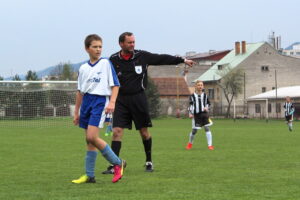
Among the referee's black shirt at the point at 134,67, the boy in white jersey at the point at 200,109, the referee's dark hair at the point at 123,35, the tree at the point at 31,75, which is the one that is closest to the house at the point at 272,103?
the tree at the point at 31,75

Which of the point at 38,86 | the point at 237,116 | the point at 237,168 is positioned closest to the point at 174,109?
the point at 237,116

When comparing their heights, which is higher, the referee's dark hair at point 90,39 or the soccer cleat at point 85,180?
the referee's dark hair at point 90,39

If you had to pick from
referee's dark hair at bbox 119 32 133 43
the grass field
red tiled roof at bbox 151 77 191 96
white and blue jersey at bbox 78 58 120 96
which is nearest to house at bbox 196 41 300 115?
red tiled roof at bbox 151 77 191 96

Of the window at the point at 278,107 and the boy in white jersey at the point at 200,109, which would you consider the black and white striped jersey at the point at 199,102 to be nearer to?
the boy in white jersey at the point at 200,109

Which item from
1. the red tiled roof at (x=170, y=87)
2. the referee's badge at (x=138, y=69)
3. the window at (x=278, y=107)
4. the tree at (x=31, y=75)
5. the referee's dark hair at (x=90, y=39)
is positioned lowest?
the window at (x=278, y=107)

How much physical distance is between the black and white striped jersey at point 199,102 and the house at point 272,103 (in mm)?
Result: 50449

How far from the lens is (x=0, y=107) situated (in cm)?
3531

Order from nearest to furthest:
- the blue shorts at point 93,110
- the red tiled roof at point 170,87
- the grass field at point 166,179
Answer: the grass field at point 166,179, the blue shorts at point 93,110, the red tiled roof at point 170,87

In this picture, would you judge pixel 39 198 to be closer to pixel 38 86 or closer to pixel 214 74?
pixel 38 86

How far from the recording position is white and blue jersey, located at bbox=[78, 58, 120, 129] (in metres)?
7.95

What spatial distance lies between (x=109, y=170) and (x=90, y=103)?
1.83 meters

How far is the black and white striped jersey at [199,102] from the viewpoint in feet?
53.8

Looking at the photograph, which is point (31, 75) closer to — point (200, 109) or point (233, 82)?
point (233, 82)

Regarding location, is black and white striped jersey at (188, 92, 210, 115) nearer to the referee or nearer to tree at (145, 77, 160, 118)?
the referee
